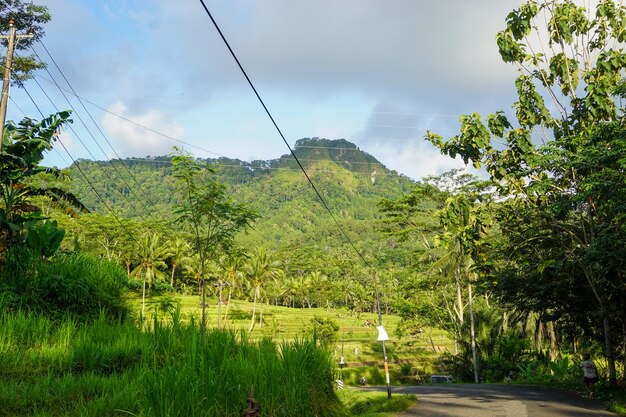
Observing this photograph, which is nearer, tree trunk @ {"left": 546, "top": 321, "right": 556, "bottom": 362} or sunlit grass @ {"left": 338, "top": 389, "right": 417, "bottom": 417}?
sunlit grass @ {"left": 338, "top": 389, "right": 417, "bottom": 417}

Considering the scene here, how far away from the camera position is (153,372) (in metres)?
6.39

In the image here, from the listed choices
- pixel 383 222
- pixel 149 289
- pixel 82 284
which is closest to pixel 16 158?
pixel 82 284

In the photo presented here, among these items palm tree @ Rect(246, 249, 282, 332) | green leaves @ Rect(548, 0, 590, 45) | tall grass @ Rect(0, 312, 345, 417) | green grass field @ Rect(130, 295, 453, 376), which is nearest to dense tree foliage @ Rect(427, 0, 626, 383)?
green leaves @ Rect(548, 0, 590, 45)

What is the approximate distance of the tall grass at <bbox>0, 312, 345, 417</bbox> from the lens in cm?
577

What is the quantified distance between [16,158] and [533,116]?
50.7 feet

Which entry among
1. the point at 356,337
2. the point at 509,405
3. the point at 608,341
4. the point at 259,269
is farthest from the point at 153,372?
the point at 356,337

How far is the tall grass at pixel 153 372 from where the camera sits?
577 centimetres

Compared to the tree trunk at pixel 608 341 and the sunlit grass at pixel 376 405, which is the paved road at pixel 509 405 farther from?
the tree trunk at pixel 608 341

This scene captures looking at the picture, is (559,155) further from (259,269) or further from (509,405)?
(259,269)

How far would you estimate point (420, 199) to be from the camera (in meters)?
34.1

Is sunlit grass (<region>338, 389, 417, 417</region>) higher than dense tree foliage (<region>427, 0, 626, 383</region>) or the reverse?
the reverse

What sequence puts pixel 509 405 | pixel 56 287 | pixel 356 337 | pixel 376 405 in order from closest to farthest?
pixel 56 287 → pixel 376 405 → pixel 509 405 → pixel 356 337

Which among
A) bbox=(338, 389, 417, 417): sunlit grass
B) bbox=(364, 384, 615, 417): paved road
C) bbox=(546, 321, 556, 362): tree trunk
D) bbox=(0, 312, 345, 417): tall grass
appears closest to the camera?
bbox=(0, 312, 345, 417): tall grass

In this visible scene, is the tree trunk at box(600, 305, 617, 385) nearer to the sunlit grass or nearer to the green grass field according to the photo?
the sunlit grass
